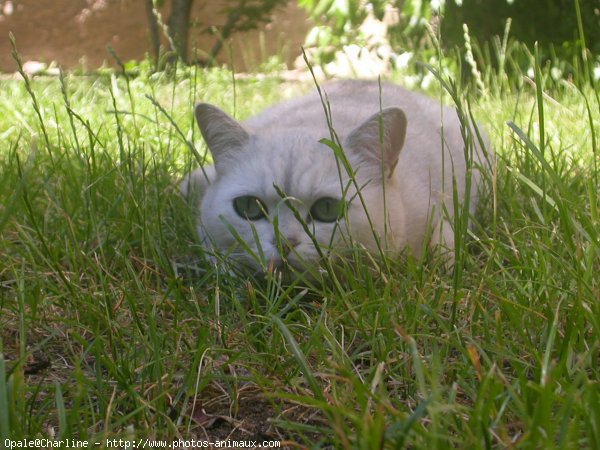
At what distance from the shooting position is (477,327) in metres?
1.33

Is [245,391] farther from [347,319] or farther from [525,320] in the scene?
[525,320]

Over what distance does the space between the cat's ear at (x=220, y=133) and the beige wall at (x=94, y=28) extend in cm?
597

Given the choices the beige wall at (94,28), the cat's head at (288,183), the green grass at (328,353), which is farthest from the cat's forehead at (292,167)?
the beige wall at (94,28)

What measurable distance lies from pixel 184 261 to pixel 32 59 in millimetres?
6702

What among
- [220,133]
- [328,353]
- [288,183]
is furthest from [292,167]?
[328,353]

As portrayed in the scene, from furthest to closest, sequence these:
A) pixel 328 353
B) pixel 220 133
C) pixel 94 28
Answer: pixel 94 28, pixel 220 133, pixel 328 353

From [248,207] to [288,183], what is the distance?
14cm

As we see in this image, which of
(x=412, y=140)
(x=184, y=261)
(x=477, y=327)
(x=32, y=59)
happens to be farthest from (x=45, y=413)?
(x=32, y=59)

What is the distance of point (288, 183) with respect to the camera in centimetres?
191

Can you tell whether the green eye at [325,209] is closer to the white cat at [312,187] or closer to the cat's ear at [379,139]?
the white cat at [312,187]

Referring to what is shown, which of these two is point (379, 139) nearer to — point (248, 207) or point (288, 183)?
point (288, 183)

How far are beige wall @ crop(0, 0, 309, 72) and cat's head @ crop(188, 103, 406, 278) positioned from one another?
6.00 m

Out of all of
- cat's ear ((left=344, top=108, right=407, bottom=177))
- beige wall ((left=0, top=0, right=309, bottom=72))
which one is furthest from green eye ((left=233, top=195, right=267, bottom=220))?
beige wall ((left=0, top=0, right=309, bottom=72))

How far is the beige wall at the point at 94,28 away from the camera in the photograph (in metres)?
7.96
